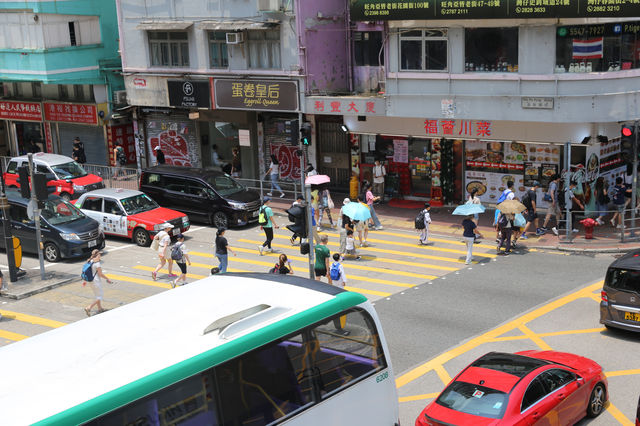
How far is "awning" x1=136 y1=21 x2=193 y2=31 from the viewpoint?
106ft

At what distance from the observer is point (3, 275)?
886 inches

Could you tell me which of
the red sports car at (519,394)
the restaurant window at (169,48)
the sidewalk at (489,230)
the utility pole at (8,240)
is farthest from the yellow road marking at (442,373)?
the restaurant window at (169,48)

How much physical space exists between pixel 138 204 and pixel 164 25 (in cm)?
993

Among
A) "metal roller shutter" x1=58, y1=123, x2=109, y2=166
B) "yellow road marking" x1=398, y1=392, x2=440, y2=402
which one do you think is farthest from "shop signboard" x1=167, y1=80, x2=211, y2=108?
"yellow road marking" x1=398, y1=392, x2=440, y2=402

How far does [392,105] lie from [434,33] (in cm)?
278

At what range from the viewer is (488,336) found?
1677cm

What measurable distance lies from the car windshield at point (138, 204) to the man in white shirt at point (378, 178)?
316 inches

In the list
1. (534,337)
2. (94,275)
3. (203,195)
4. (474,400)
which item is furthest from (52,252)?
(474,400)

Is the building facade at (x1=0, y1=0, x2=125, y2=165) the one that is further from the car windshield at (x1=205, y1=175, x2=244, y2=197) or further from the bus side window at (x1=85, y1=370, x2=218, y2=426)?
the bus side window at (x1=85, y1=370, x2=218, y2=426)

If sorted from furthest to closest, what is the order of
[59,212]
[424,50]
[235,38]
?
[235,38], [424,50], [59,212]

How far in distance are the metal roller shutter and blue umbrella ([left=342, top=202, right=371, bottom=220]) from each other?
1958 centimetres

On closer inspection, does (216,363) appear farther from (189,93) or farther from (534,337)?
(189,93)

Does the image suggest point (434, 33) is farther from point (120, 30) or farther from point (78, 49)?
point (78, 49)

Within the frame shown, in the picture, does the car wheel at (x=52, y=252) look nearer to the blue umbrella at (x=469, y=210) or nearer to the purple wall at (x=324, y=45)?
the purple wall at (x=324, y=45)
